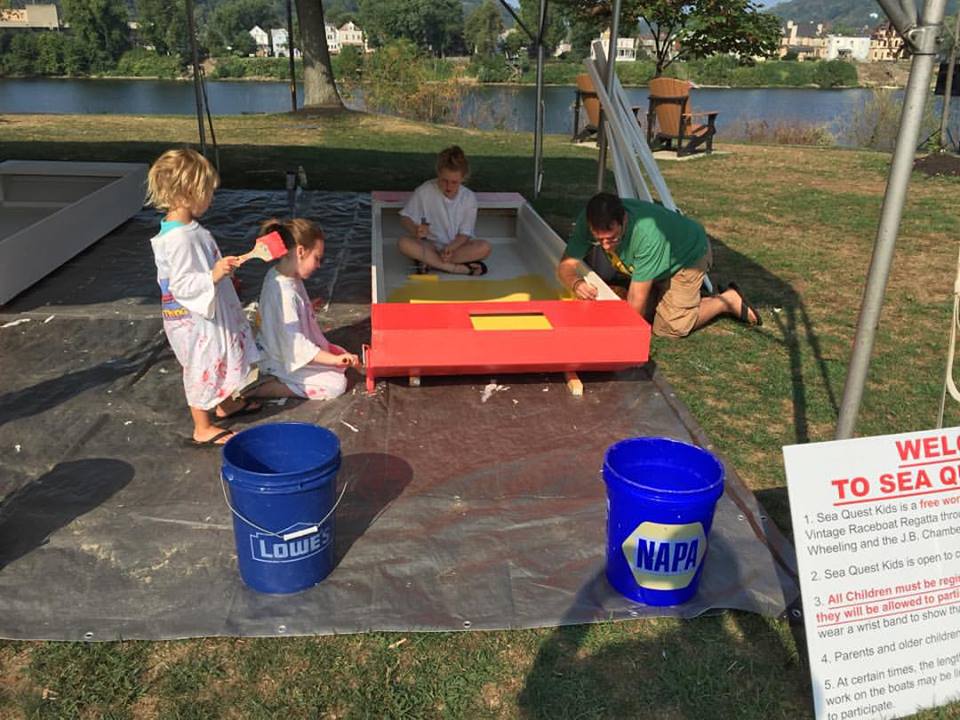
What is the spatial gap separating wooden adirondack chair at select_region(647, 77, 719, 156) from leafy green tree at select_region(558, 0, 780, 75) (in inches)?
152

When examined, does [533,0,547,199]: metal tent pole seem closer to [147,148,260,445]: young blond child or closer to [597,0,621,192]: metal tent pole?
[597,0,621,192]: metal tent pole

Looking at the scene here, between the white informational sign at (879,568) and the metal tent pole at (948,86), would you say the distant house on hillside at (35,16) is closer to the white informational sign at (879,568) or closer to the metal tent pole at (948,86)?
the metal tent pole at (948,86)

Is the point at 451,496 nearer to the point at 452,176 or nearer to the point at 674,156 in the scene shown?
the point at 452,176

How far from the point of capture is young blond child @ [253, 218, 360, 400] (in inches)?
151

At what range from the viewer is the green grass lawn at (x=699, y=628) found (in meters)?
2.23

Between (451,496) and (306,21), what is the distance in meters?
15.0

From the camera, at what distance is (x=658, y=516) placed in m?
2.43

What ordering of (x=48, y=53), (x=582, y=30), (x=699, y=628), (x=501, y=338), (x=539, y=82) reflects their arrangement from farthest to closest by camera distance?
(x=48, y=53) → (x=582, y=30) → (x=539, y=82) → (x=501, y=338) → (x=699, y=628)

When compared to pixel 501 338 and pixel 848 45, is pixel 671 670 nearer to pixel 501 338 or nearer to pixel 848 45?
pixel 501 338

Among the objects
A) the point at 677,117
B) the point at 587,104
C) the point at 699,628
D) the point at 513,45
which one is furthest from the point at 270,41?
the point at 699,628

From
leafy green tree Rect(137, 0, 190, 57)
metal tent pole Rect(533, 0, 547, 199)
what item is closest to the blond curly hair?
metal tent pole Rect(533, 0, 547, 199)

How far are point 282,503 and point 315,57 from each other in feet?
50.9

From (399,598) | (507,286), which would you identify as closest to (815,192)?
(507,286)

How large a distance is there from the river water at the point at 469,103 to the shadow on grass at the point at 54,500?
52.1ft
